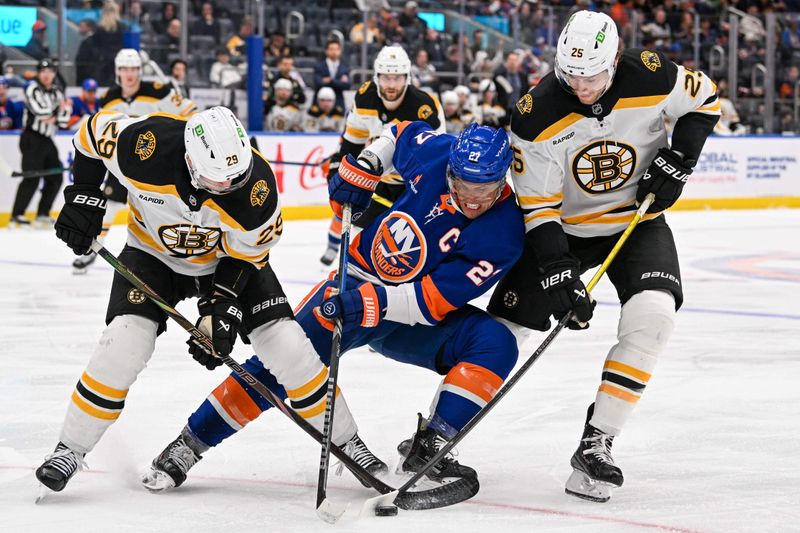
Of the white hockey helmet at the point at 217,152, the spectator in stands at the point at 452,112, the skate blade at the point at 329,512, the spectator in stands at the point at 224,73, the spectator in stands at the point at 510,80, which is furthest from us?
the spectator in stands at the point at 510,80

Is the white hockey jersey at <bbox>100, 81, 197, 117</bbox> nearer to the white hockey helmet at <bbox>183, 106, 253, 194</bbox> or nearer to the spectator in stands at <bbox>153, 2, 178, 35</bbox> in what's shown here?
the spectator in stands at <bbox>153, 2, 178, 35</bbox>

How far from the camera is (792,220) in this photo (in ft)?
39.4

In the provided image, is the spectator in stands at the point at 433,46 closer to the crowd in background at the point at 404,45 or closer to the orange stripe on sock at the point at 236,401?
the crowd in background at the point at 404,45

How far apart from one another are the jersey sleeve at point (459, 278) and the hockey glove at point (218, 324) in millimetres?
388

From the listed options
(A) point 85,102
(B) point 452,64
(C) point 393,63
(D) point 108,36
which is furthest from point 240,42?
(C) point 393,63

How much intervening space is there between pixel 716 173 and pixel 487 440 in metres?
10.2

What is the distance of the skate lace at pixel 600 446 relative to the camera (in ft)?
10.1

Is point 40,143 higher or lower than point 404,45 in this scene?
lower

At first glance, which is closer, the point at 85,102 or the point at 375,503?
the point at 375,503

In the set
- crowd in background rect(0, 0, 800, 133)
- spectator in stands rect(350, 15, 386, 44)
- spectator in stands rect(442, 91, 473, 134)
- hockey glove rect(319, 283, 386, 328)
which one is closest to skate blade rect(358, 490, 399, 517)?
hockey glove rect(319, 283, 386, 328)

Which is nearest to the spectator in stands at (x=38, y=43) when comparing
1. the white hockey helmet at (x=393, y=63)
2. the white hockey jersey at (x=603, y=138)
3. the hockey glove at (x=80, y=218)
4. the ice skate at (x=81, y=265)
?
A: the ice skate at (x=81, y=265)

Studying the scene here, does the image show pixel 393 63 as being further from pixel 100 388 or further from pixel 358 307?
pixel 100 388

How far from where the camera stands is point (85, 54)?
10914 millimetres

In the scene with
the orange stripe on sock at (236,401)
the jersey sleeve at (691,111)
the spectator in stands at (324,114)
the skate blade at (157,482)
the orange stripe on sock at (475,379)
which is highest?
the jersey sleeve at (691,111)
